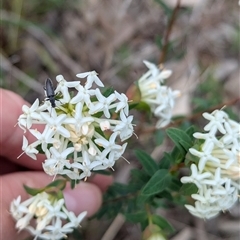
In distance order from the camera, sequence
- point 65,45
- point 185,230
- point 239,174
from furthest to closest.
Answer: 1. point 65,45
2. point 185,230
3. point 239,174

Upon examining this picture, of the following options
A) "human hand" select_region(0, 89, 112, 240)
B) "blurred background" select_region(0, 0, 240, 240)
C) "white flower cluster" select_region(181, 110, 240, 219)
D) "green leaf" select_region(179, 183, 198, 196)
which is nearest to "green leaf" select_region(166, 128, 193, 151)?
"white flower cluster" select_region(181, 110, 240, 219)

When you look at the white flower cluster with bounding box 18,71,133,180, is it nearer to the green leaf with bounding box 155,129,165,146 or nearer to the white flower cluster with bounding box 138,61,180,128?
the white flower cluster with bounding box 138,61,180,128

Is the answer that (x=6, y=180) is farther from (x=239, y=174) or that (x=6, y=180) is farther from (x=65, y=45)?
(x=65, y=45)

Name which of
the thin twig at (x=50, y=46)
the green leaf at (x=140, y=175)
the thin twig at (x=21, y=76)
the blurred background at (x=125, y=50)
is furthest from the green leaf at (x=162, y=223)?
the thin twig at (x=50, y=46)

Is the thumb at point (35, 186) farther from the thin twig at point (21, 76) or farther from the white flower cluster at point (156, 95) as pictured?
the thin twig at point (21, 76)

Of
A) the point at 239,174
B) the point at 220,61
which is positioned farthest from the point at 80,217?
the point at 220,61

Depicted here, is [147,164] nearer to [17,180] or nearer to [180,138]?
[180,138]

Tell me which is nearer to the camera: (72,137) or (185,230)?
(72,137)
